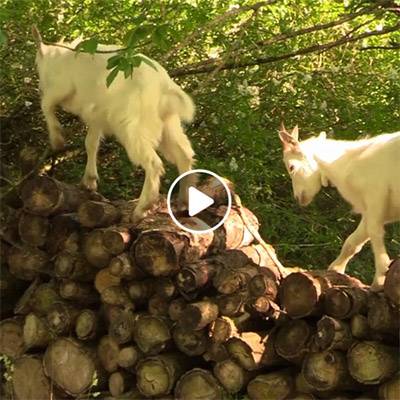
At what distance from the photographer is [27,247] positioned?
491 cm

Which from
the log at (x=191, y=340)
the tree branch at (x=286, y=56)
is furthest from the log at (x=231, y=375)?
the tree branch at (x=286, y=56)

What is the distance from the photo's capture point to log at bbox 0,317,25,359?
5.03 metres

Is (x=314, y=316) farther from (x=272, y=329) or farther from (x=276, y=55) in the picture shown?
(x=276, y=55)

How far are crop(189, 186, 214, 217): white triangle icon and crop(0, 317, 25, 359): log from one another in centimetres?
125

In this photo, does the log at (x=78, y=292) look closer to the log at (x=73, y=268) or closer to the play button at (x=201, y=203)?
the log at (x=73, y=268)

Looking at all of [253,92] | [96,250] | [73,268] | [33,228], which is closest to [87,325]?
[73,268]

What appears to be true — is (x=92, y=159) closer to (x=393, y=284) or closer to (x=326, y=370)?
(x=326, y=370)

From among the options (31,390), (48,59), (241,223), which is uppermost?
(48,59)

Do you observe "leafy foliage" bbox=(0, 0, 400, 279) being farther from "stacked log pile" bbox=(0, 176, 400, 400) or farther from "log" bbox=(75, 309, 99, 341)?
"log" bbox=(75, 309, 99, 341)

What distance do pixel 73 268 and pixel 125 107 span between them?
3.15 ft

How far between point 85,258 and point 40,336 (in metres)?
0.56

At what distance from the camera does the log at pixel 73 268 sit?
4684mm

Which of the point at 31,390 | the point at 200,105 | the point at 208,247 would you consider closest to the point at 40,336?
the point at 31,390

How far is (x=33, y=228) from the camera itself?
189 inches
